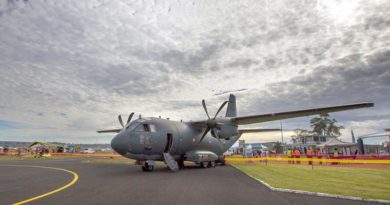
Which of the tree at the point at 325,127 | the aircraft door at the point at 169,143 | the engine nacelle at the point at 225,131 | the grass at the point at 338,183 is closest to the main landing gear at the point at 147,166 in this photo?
the aircraft door at the point at 169,143

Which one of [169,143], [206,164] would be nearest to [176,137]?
[169,143]

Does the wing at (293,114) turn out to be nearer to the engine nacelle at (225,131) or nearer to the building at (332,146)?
the engine nacelle at (225,131)

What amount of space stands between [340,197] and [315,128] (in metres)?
99.7

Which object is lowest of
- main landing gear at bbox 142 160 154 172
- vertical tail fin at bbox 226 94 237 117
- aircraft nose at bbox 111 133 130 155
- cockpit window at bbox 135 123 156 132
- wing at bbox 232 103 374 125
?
main landing gear at bbox 142 160 154 172

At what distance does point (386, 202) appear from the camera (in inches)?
295

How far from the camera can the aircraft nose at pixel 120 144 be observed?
1703 centimetres

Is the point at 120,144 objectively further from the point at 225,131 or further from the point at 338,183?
the point at 338,183

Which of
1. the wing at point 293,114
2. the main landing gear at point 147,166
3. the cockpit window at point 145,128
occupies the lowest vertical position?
the main landing gear at point 147,166

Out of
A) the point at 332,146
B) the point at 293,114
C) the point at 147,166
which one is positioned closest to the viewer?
the point at 147,166

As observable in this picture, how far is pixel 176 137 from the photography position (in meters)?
21.5

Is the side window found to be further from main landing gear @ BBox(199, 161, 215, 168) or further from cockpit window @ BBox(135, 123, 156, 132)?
main landing gear @ BBox(199, 161, 215, 168)

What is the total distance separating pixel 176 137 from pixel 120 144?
5.56 meters

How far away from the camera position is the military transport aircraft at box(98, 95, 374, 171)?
17703 mm

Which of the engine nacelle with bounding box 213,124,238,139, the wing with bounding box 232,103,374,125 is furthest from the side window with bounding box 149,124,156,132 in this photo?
the wing with bounding box 232,103,374,125
